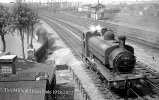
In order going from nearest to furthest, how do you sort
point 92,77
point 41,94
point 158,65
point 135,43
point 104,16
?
point 41,94 → point 92,77 → point 158,65 → point 135,43 → point 104,16

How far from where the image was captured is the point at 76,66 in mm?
19047

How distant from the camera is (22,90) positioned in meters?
9.02

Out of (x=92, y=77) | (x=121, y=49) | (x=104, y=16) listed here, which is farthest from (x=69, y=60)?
(x=104, y=16)

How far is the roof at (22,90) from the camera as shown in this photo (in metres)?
8.88

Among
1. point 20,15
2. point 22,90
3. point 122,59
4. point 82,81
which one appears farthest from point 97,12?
point 22,90

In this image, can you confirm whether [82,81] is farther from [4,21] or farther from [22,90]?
[4,21]

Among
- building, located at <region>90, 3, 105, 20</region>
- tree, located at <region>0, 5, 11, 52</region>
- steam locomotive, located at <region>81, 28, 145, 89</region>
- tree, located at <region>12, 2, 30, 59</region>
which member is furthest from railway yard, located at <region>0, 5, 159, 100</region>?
building, located at <region>90, 3, 105, 20</region>

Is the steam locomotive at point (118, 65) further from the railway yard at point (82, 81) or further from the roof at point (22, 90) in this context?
the roof at point (22, 90)

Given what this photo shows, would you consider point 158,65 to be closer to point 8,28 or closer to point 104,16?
point 8,28

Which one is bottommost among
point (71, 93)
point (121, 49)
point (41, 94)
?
point (71, 93)

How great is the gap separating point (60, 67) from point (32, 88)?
9997 mm

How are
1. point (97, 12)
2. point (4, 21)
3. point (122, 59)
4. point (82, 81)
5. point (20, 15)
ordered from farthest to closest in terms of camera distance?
point (97, 12) < point (20, 15) < point (4, 21) < point (82, 81) < point (122, 59)

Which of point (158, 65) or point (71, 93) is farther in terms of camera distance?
point (158, 65)

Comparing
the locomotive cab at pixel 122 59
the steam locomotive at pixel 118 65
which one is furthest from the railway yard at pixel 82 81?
the locomotive cab at pixel 122 59
